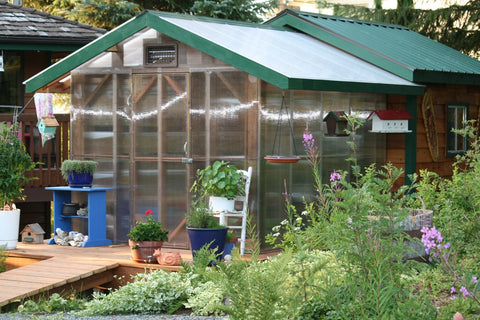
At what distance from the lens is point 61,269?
949 centimetres

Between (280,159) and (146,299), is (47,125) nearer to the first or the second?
(280,159)

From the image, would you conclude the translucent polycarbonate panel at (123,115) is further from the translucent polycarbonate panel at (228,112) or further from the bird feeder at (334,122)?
the bird feeder at (334,122)

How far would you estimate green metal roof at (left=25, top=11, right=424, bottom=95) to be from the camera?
32.1 ft

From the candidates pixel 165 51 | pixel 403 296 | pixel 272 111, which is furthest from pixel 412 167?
pixel 403 296

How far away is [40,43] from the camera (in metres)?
14.8

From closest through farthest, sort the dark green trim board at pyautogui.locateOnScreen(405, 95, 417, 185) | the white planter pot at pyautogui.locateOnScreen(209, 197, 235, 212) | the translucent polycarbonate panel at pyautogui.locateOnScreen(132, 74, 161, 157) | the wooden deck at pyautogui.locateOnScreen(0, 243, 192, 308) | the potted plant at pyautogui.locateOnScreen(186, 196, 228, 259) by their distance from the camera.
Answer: the wooden deck at pyautogui.locateOnScreen(0, 243, 192, 308), the potted plant at pyautogui.locateOnScreen(186, 196, 228, 259), the white planter pot at pyautogui.locateOnScreen(209, 197, 235, 212), the translucent polycarbonate panel at pyautogui.locateOnScreen(132, 74, 161, 157), the dark green trim board at pyautogui.locateOnScreen(405, 95, 417, 185)

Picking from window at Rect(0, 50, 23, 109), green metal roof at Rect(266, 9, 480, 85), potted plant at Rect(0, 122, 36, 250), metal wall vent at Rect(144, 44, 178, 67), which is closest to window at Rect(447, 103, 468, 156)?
green metal roof at Rect(266, 9, 480, 85)

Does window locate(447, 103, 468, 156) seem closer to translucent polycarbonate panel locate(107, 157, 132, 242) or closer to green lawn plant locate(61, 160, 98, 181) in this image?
translucent polycarbonate panel locate(107, 157, 132, 242)

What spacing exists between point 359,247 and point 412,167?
7.18m

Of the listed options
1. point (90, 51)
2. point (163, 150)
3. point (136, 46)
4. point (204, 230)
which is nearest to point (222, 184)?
point (204, 230)

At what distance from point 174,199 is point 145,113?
1244 millimetres

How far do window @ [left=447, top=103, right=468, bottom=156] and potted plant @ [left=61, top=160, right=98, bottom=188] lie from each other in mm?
5934

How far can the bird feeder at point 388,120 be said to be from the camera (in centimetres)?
1150

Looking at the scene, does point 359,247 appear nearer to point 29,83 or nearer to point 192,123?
point 192,123
